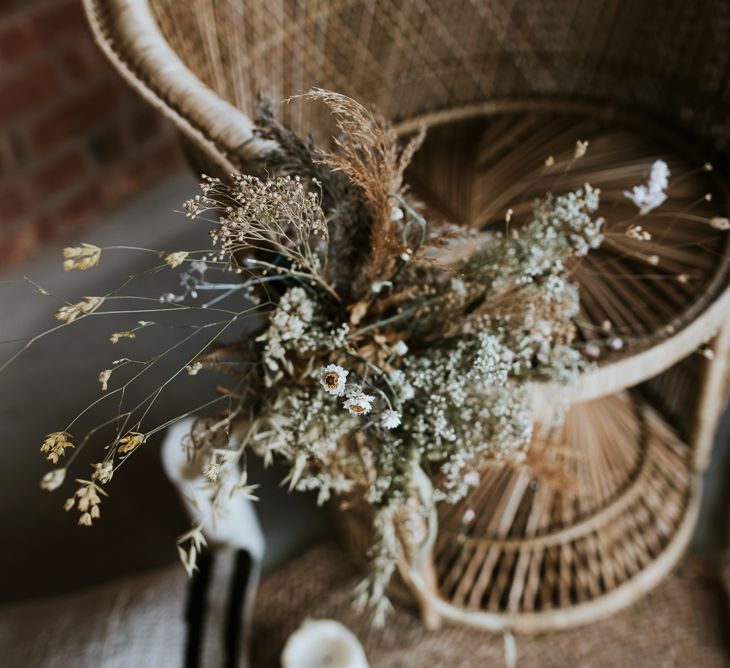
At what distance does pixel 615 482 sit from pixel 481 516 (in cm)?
22

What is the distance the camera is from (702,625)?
1.12 m

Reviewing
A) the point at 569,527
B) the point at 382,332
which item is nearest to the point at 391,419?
the point at 382,332

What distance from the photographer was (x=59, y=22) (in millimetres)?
1612

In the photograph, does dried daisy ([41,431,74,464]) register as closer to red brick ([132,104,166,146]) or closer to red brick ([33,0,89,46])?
red brick ([33,0,89,46])

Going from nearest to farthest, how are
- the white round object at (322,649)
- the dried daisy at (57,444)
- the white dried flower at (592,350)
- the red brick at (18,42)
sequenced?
1. the dried daisy at (57,444)
2. the white dried flower at (592,350)
3. the white round object at (322,649)
4. the red brick at (18,42)

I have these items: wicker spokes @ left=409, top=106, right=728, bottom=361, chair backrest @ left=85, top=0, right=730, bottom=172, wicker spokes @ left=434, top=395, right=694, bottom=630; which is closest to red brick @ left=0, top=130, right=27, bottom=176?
chair backrest @ left=85, top=0, right=730, bottom=172

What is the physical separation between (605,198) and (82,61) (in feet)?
4.01

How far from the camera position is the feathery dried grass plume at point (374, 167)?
584 millimetres

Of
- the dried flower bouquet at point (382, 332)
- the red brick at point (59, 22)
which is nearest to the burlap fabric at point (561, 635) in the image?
the dried flower bouquet at point (382, 332)

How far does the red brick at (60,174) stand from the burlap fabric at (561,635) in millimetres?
1084

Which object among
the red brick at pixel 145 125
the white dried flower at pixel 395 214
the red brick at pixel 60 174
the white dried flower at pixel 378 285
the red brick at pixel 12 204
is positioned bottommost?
the white dried flower at pixel 378 285

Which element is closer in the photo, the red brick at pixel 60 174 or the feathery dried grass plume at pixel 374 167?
the feathery dried grass plume at pixel 374 167

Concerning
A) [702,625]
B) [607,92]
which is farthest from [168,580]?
[607,92]

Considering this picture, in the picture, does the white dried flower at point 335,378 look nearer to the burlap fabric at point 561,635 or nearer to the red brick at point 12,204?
the burlap fabric at point 561,635
